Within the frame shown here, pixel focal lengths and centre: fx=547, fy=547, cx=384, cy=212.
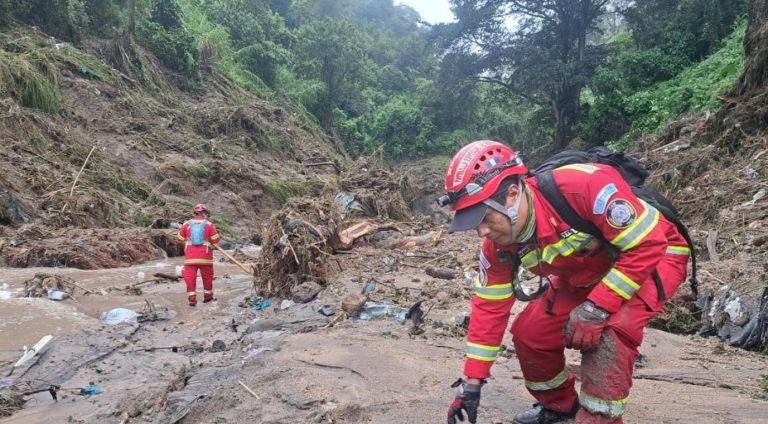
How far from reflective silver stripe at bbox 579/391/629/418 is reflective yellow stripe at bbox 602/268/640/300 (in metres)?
0.41

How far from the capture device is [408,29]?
59.9 meters

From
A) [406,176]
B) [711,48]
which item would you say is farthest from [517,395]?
[711,48]

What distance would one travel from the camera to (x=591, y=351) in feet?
7.07

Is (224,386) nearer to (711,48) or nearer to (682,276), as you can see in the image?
(682,276)

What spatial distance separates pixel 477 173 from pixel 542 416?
1.24m

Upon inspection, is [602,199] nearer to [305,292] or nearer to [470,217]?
[470,217]

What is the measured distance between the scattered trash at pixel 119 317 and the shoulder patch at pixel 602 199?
537 centimetres

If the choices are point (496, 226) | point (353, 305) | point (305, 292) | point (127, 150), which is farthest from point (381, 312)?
point (127, 150)

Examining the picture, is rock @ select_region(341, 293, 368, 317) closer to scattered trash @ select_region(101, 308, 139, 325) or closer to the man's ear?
scattered trash @ select_region(101, 308, 139, 325)

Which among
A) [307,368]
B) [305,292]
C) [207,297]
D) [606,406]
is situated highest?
[606,406]

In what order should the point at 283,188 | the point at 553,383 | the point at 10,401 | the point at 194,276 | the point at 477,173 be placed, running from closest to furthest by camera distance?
the point at 477,173
the point at 553,383
the point at 10,401
the point at 194,276
the point at 283,188

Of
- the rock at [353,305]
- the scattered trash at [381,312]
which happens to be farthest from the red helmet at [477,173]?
the rock at [353,305]

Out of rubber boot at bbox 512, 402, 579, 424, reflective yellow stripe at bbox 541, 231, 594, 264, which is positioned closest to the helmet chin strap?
reflective yellow stripe at bbox 541, 231, 594, 264

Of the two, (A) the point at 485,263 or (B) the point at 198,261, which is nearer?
(A) the point at 485,263
